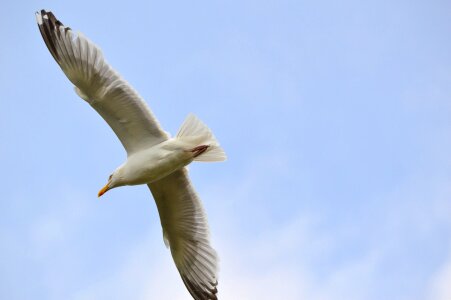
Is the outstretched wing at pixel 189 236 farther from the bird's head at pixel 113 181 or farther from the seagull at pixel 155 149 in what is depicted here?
the bird's head at pixel 113 181

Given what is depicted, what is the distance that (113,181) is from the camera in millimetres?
10383

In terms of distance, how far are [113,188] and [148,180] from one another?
55 cm

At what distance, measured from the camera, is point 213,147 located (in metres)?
10.2

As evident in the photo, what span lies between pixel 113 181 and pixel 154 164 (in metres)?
0.69

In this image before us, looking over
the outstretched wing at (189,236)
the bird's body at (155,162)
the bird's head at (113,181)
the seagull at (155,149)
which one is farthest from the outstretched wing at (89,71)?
the outstretched wing at (189,236)

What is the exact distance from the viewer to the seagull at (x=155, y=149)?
9.65 m

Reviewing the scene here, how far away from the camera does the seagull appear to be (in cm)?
965

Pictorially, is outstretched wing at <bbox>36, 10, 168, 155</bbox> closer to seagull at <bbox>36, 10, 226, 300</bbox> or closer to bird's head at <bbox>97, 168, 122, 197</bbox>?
seagull at <bbox>36, 10, 226, 300</bbox>

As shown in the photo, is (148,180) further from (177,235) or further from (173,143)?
(177,235)

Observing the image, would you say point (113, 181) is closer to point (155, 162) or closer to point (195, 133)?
point (155, 162)

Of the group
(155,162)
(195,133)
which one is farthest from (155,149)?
(195,133)

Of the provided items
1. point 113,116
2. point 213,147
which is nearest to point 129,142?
point 113,116

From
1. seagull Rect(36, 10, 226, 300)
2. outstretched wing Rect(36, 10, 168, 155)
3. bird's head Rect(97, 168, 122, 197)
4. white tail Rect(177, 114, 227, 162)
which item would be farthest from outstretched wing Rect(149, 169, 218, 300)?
outstretched wing Rect(36, 10, 168, 155)

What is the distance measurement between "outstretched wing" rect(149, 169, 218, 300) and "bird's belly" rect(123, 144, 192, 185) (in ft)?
2.28
